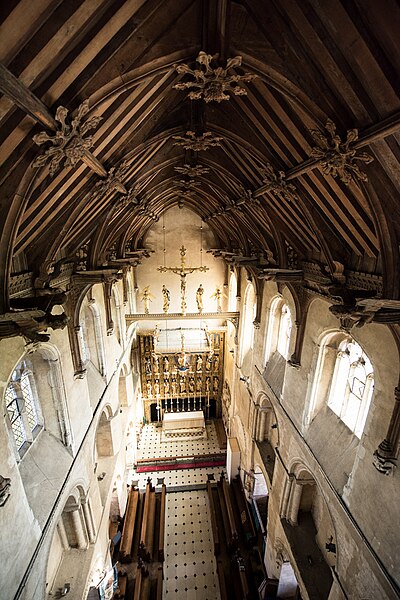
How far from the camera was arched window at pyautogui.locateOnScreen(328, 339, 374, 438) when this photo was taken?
256 inches

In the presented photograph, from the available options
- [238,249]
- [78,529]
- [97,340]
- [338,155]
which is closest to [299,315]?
[338,155]

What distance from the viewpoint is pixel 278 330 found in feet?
35.6

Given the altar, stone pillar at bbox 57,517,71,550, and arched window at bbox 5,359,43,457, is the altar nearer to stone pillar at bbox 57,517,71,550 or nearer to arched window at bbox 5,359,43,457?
stone pillar at bbox 57,517,71,550

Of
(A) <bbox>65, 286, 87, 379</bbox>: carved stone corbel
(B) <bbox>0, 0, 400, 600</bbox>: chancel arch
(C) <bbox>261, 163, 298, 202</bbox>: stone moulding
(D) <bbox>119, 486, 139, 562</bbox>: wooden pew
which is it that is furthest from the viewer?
(D) <bbox>119, 486, 139, 562</bbox>: wooden pew

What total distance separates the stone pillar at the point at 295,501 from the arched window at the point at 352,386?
112 inches

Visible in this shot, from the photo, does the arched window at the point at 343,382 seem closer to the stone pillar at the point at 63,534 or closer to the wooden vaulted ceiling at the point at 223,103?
the wooden vaulted ceiling at the point at 223,103

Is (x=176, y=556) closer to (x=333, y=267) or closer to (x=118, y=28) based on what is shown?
(x=333, y=267)

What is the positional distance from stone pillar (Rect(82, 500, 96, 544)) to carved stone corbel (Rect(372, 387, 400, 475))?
741 centimetres

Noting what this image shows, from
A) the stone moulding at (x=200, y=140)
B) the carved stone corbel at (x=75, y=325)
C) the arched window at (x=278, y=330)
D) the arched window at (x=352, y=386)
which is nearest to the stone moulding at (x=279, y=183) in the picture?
the stone moulding at (x=200, y=140)

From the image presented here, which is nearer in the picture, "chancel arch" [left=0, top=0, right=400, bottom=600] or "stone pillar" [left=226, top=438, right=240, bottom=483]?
"chancel arch" [left=0, top=0, right=400, bottom=600]

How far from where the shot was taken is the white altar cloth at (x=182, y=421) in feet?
61.0

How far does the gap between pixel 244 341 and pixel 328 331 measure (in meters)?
7.45

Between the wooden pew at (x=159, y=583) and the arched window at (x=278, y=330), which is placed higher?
the arched window at (x=278, y=330)

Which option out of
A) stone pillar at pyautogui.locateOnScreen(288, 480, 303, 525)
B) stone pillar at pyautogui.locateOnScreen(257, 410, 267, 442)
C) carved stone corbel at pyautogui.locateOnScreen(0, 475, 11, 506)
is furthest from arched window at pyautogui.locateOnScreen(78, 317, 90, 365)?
stone pillar at pyautogui.locateOnScreen(288, 480, 303, 525)
